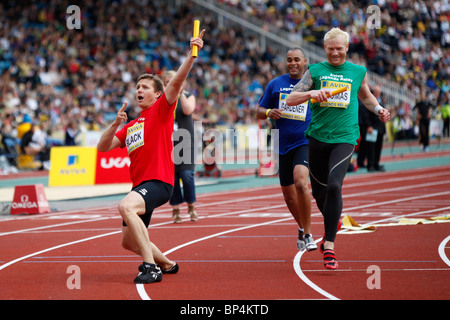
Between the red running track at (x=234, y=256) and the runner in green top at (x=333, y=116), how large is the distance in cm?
68

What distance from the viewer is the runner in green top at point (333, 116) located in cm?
766

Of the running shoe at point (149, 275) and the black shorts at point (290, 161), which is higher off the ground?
the black shorts at point (290, 161)

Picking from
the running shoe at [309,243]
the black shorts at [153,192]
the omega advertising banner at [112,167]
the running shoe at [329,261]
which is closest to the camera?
the black shorts at [153,192]

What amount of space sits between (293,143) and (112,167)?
11407mm

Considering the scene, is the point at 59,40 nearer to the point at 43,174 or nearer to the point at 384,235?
the point at 43,174

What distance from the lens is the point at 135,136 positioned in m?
7.43

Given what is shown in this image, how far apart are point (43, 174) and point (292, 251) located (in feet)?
50.5

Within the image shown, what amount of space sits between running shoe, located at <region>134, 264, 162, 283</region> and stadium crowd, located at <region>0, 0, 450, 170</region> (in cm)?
1418

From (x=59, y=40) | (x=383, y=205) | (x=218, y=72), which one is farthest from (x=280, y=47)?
(x=383, y=205)

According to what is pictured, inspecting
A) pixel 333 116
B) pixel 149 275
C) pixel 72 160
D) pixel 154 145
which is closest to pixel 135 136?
pixel 154 145

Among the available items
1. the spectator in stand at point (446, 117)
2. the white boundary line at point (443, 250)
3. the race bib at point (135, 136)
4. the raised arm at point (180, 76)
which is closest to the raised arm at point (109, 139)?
the race bib at point (135, 136)

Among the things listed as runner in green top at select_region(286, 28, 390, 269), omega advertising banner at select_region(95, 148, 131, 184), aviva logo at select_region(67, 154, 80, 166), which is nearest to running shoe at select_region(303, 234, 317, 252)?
runner in green top at select_region(286, 28, 390, 269)

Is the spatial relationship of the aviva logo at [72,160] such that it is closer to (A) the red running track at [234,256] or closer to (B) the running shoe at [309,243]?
(A) the red running track at [234,256]
